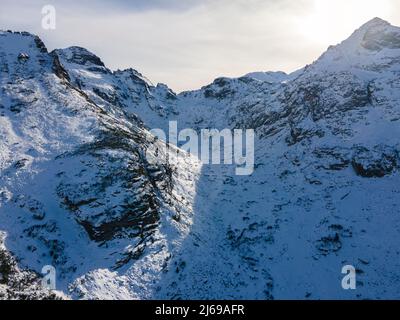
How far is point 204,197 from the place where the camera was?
46.9m

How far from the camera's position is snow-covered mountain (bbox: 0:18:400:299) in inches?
1244

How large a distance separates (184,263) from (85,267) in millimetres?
7687

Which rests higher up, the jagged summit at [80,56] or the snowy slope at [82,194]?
the jagged summit at [80,56]

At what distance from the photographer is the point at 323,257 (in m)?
35.3

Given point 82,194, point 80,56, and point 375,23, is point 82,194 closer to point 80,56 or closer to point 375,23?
point 375,23

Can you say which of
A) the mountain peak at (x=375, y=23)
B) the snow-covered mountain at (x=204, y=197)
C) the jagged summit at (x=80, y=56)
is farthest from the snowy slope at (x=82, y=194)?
the mountain peak at (x=375, y=23)

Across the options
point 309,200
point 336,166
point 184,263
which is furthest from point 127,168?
point 336,166

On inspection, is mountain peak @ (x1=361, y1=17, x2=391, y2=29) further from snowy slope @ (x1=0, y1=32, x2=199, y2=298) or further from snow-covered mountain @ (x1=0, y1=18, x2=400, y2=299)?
snowy slope @ (x1=0, y1=32, x2=199, y2=298)

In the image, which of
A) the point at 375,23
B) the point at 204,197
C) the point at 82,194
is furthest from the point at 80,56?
the point at 82,194

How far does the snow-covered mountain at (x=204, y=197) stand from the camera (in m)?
31.6

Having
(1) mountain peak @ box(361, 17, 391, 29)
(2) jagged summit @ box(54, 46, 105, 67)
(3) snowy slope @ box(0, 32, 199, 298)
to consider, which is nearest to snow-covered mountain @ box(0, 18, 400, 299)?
(3) snowy slope @ box(0, 32, 199, 298)

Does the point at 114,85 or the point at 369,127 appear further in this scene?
the point at 114,85

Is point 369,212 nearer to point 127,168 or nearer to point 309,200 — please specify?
point 309,200

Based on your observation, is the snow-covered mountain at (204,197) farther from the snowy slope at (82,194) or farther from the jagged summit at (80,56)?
the jagged summit at (80,56)
